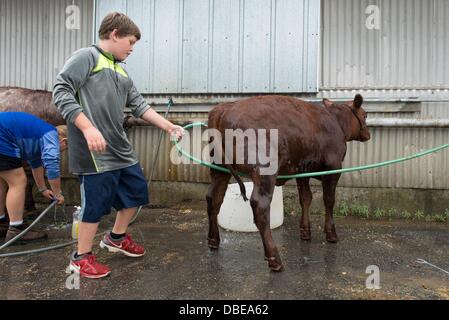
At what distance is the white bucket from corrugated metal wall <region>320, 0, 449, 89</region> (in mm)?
2008

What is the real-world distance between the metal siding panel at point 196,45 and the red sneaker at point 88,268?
11.4ft

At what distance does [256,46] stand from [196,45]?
2.96 ft

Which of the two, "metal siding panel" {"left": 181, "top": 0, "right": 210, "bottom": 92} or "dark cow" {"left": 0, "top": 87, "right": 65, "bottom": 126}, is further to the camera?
"metal siding panel" {"left": 181, "top": 0, "right": 210, "bottom": 92}

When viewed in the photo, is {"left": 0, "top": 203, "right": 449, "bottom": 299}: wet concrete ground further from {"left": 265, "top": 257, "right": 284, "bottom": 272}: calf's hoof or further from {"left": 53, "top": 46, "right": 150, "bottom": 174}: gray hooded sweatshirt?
{"left": 53, "top": 46, "right": 150, "bottom": 174}: gray hooded sweatshirt

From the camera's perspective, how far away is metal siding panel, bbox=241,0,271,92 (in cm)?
581

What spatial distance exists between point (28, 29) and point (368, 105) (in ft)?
18.0

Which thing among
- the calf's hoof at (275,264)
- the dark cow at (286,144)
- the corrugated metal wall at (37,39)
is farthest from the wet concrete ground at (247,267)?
the corrugated metal wall at (37,39)

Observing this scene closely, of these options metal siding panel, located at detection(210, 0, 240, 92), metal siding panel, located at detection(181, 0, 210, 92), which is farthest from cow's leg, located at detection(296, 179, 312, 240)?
metal siding panel, located at detection(181, 0, 210, 92)

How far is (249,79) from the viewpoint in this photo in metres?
5.88

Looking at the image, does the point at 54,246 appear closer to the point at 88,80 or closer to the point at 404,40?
the point at 88,80

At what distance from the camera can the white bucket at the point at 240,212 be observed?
474 cm

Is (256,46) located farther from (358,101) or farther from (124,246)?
(124,246)

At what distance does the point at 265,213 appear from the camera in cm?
332
